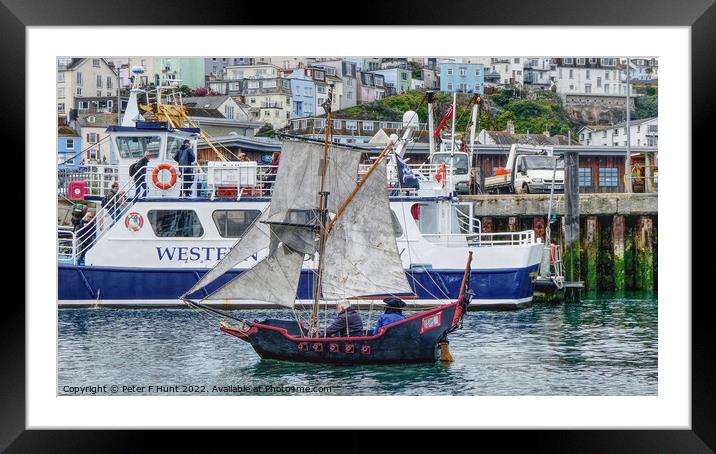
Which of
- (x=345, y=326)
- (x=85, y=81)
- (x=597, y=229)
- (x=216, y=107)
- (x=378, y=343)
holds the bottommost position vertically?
(x=378, y=343)

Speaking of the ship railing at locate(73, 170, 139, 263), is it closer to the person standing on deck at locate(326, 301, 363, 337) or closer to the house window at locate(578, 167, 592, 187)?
the person standing on deck at locate(326, 301, 363, 337)

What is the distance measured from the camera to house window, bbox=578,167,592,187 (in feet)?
115

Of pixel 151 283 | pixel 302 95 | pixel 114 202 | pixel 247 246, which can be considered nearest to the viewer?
pixel 247 246

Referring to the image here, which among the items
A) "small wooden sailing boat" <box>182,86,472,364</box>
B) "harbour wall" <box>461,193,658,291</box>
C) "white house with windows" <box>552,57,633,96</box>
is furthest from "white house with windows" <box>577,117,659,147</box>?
"small wooden sailing boat" <box>182,86,472,364</box>

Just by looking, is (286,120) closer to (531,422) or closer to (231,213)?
(231,213)

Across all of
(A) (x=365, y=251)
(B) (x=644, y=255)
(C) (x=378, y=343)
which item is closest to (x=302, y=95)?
(B) (x=644, y=255)

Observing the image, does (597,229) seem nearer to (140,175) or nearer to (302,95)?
(302,95)

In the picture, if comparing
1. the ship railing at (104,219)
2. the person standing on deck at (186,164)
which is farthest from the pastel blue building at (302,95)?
the ship railing at (104,219)

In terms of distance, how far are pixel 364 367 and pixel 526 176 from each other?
16.9 metres

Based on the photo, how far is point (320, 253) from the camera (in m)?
19.0

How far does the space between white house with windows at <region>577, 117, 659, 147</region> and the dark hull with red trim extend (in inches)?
550
